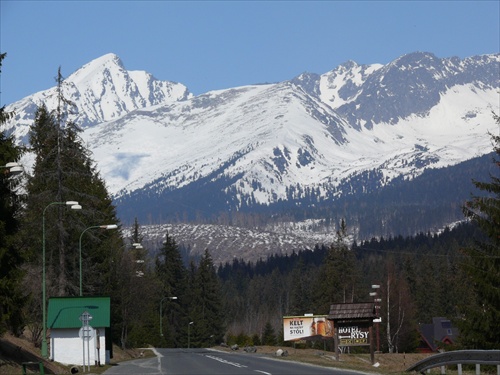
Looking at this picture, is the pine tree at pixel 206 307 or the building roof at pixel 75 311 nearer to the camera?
the building roof at pixel 75 311

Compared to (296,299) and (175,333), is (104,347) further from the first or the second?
(296,299)

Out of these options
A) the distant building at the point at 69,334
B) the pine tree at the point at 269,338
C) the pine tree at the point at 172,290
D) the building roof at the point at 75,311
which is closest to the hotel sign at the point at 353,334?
the building roof at the point at 75,311

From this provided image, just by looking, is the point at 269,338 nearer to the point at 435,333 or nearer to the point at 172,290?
the point at 172,290

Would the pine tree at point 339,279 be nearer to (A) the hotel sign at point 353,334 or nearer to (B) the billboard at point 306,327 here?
(B) the billboard at point 306,327

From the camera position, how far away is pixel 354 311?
64312 millimetres

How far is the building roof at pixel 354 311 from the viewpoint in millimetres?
63781

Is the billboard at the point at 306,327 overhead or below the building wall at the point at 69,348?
below

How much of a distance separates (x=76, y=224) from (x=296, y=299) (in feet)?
342

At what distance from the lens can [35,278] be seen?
6688 centimetres

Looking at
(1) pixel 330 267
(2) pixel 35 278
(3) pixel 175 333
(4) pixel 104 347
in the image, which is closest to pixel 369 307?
(4) pixel 104 347

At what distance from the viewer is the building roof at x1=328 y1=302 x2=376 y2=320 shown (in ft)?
209


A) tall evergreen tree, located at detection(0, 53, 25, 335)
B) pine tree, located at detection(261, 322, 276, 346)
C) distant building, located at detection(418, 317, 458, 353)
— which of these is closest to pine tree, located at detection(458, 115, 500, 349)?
tall evergreen tree, located at detection(0, 53, 25, 335)

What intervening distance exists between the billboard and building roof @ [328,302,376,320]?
134ft

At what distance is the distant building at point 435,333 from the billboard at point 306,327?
28761mm
